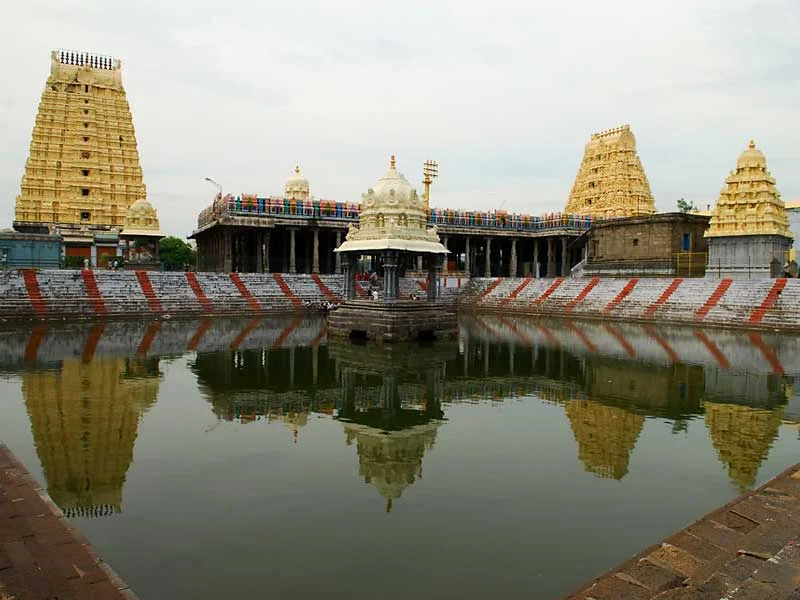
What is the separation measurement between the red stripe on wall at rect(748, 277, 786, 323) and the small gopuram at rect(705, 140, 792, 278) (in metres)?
3.30

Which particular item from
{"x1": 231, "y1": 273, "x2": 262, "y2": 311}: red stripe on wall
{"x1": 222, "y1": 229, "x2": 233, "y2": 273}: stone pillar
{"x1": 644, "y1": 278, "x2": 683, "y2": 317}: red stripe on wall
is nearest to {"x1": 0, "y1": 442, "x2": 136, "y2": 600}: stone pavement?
{"x1": 231, "y1": 273, "x2": 262, "y2": 311}: red stripe on wall

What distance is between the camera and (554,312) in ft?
112

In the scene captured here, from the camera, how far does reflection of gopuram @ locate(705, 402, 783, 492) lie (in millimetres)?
8422

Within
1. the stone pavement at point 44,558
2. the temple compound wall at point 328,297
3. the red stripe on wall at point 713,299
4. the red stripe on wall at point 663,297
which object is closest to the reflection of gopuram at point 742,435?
the stone pavement at point 44,558

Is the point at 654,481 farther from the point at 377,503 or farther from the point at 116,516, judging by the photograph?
the point at 116,516

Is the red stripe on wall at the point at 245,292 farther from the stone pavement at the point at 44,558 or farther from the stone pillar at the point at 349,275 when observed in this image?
the stone pavement at the point at 44,558

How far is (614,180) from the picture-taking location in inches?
2192

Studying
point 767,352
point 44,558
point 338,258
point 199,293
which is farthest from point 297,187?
point 44,558

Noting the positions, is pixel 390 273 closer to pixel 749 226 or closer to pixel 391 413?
pixel 391 413

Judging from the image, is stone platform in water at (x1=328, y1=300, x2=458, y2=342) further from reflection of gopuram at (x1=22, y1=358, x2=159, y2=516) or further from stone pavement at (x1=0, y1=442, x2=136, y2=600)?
stone pavement at (x1=0, y1=442, x2=136, y2=600)

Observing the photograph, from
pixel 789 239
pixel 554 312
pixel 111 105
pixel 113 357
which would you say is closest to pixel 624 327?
pixel 554 312

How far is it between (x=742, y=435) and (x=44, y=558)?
9934 mm

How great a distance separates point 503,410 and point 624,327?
1812 cm

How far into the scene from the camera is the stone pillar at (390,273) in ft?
76.5
